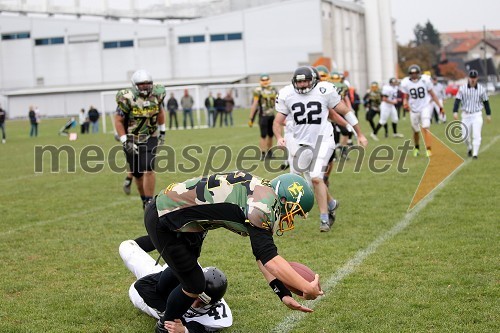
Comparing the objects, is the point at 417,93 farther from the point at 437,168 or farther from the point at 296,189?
the point at 296,189

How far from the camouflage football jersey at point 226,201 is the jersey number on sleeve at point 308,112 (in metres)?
4.16

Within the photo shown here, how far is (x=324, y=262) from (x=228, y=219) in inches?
102

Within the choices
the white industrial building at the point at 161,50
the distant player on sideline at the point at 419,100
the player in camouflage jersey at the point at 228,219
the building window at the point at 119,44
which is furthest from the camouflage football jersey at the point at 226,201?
the building window at the point at 119,44

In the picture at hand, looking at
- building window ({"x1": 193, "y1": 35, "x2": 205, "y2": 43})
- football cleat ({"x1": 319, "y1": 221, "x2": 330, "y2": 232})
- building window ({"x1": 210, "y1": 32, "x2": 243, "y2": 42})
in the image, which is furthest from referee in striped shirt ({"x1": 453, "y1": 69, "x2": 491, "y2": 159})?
building window ({"x1": 193, "y1": 35, "x2": 205, "y2": 43})

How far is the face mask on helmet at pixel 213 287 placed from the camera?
4668mm

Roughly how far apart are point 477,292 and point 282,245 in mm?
2369

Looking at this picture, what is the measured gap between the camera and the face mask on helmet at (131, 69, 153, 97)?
29.2 feet

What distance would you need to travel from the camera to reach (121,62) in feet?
208

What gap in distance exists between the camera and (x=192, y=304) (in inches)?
185

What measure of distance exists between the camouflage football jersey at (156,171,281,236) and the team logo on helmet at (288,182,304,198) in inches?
3.5

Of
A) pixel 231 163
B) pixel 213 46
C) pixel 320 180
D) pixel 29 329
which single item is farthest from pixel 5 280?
pixel 213 46

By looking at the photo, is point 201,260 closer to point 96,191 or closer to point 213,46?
point 96,191

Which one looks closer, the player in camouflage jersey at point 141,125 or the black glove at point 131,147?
the player in camouflage jersey at point 141,125

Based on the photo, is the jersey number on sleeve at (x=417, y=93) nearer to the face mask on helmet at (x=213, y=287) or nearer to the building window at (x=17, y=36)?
the face mask on helmet at (x=213, y=287)
